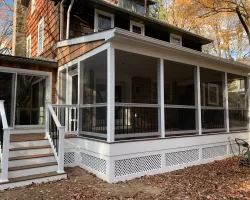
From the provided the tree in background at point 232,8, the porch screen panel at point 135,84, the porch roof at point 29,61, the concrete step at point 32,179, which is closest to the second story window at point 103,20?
the porch screen panel at point 135,84

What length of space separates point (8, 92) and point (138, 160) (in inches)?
199

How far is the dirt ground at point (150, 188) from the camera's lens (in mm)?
4465

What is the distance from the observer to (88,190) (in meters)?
4.73

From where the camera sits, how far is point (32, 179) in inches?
201

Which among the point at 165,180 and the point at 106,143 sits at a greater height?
the point at 106,143

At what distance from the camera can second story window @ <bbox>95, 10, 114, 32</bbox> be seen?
9.45 meters

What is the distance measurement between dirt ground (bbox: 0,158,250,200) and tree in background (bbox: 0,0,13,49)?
20.8 meters

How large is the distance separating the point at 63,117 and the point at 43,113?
4.46 ft

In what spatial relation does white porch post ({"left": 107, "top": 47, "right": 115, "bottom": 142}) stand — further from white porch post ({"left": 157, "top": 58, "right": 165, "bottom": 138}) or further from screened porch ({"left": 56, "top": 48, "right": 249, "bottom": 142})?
white porch post ({"left": 157, "top": 58, "right": 165, "bottom": 138})

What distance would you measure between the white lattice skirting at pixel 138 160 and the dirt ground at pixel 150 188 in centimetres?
21

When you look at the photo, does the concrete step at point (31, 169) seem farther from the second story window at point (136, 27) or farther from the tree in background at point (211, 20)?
the tree in background at point (211, 20)

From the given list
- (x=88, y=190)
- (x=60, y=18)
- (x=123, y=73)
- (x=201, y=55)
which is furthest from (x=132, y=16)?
(x=88, y=190)

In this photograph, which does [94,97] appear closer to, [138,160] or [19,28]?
[138,160]

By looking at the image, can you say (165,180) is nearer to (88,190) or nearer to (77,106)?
(88,190)
